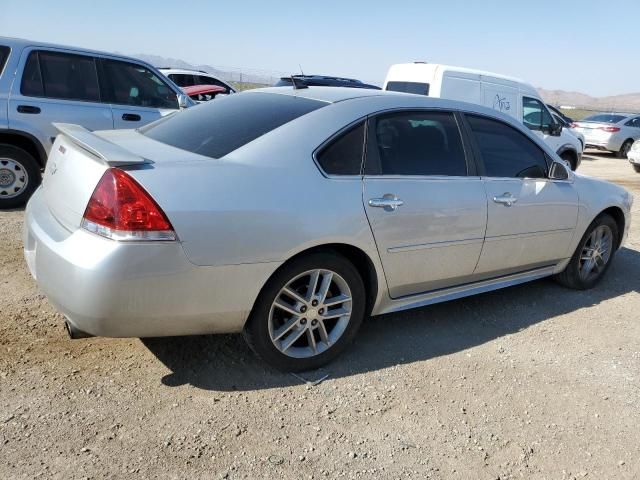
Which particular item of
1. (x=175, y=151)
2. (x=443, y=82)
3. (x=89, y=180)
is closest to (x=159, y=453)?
(x=89, y=180)

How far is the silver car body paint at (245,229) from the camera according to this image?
2.59 meters

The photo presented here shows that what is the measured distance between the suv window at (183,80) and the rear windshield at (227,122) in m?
12.6

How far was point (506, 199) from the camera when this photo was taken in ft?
12.9

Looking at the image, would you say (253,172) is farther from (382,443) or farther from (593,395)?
(593,395)

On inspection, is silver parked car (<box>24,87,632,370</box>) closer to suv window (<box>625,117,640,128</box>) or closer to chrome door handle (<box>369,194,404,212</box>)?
chrome door handle (<box>369,194,404,212</box>)

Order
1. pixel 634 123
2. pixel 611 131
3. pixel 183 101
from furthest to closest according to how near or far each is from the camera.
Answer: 1. pixel 634 123
2. pixel 611 131
3. pixel 183 101

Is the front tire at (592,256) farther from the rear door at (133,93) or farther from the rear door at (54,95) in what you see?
the rear door at (54,95)

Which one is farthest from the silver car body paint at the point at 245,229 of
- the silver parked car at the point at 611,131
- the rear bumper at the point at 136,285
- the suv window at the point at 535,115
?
the silver parked car at the point at 611,131

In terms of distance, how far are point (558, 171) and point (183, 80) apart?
13.4 meters

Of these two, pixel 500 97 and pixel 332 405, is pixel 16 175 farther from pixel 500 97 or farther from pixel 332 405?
pixel 500 97

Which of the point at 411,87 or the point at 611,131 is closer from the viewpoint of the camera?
the point at 411,87

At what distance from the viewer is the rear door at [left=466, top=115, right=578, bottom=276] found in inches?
154

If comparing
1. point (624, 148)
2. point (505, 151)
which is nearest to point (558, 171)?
point (505, 151)

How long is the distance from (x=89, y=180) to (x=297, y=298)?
1210 millimetres
